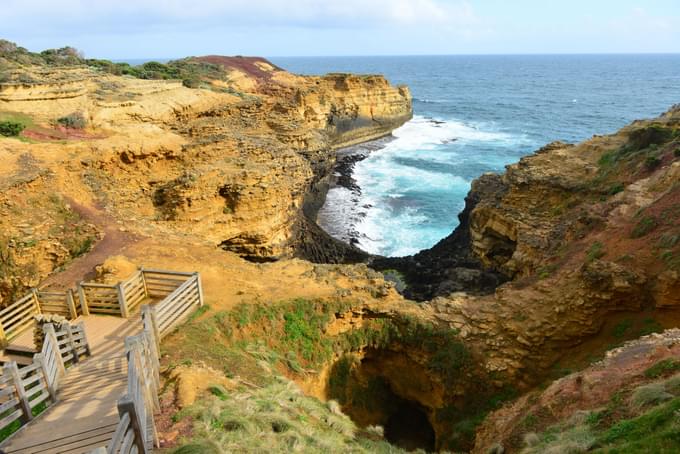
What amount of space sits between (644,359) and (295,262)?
44.1ft

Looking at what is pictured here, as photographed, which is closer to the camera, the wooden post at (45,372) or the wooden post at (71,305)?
the wooden post at (45,372)

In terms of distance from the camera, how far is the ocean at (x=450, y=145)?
39781 millimetres

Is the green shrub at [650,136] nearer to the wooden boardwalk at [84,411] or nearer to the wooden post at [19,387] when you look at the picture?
the wooden boardwalk at [84,411]

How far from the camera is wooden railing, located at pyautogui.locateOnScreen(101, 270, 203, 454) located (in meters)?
5.73

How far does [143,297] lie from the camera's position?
45.4ft

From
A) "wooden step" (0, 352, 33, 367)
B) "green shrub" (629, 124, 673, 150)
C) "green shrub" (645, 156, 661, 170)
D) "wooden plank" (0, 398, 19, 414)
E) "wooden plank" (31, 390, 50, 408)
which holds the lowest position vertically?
"wooden step" (0, 352, 33, 367)

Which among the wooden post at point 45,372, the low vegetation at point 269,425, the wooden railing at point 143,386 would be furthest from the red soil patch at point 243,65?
the wooden post at point 45,372

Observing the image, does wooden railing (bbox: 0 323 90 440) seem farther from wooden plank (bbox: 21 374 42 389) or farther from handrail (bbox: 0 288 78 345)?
handrail (bbox: 0 288 78 345)

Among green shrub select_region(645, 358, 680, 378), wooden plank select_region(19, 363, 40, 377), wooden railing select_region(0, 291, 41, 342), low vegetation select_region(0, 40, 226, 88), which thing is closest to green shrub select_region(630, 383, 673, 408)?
green shrub select_region(645, 358, 680, 378)

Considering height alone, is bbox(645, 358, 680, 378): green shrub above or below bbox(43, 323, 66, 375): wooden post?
below

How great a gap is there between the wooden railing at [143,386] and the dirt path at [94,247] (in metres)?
4.81

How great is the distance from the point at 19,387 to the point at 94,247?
12.1 m

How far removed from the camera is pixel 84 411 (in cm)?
795

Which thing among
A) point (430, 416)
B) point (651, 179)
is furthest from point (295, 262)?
point (651, 179)
